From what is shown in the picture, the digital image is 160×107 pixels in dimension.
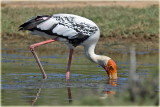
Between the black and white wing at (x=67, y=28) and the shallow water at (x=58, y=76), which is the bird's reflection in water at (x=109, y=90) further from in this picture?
the black and white wing at (x=67, y=28)

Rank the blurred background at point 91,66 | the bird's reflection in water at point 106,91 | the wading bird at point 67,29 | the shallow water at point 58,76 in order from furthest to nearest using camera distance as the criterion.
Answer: the wading bird at point 67,29 → the shallow water at point 58,76 → the bird's reflection in water at point 106,91 → the blurred background at point 91,66

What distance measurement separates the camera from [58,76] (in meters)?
11.4

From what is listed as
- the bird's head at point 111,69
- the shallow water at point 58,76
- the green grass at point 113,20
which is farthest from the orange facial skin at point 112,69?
the green grass at point 113,20

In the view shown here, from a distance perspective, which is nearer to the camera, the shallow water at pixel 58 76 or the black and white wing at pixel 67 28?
the shallow water at pixel 58 76

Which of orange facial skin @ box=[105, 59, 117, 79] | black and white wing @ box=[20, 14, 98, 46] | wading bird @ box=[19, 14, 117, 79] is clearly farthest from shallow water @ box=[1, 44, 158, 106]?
black and white wing @ box=[20, 14, 98, 46]

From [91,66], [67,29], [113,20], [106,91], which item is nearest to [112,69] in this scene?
[67,29]

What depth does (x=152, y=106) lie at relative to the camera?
5.48 m

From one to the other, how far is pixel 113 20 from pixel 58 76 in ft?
29.5

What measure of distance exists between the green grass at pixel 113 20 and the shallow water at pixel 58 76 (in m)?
1.14

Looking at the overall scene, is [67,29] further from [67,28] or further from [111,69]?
[111,69]

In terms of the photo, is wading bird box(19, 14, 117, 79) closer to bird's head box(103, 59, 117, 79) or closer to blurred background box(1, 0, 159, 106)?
bird's head box(103, 59, 117, 79)

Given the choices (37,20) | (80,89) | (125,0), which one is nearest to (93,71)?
(37,20)

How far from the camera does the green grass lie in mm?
18359

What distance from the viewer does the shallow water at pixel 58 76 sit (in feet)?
28.6
